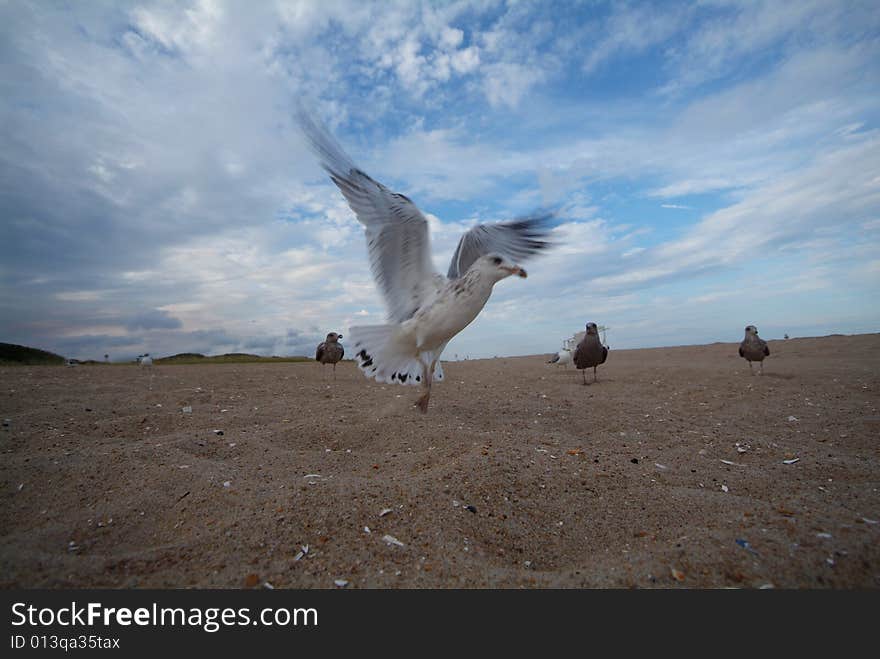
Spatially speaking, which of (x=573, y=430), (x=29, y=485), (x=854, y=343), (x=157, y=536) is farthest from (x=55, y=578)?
(x=854, y=343)

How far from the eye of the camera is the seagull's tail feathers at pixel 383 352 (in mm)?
5605

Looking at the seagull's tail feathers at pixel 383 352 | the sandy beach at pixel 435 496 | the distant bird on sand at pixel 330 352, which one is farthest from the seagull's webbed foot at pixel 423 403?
the distant bird on sand at pixel 330 352

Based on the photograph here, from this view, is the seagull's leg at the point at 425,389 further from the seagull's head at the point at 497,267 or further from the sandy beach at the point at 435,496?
the seagull's head at the point at 497,267

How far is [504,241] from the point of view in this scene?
5980 mm

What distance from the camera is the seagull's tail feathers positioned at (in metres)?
5.61

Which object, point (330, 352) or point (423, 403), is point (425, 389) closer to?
point (423, 403)

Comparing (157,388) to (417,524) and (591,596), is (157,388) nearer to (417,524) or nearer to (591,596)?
(417,524)

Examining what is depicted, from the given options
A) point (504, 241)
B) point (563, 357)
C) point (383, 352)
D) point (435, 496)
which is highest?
point (504, 241)

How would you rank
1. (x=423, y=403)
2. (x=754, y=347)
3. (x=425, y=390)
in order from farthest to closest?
(x=754, y=347) < (x=425, y=390) < (x=423, y=403)

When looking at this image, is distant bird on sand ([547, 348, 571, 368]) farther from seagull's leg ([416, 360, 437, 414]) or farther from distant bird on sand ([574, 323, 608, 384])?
seagull's leg ([416, 360, 437, 414])

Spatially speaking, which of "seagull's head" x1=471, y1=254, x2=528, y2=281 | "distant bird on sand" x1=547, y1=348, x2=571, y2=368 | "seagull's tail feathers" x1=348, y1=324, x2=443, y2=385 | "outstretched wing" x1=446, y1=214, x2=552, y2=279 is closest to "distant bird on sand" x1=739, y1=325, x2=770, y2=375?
"distant bird on sand" x1=547, y1=348, x2=571, y2=368

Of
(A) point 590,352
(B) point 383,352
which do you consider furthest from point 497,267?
(A) point 590,352

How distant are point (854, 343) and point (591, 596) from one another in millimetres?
15750

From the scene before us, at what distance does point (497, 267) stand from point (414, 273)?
44.9 inches
